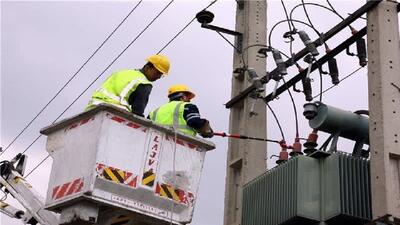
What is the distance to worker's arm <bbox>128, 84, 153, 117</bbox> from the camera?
7.22 meters

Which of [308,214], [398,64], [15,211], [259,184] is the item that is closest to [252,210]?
[259,184]

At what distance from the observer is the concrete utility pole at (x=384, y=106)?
22.7ft

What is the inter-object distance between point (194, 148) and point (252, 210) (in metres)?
1.50

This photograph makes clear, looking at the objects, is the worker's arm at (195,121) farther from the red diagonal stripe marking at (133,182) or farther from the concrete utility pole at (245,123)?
the concrete utility pole at (245,123)

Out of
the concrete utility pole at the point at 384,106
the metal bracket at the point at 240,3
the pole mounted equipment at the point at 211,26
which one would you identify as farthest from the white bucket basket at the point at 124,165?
the metal bracket at the point at 240,3

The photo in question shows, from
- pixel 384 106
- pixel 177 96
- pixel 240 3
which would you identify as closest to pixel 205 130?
pixel 177 96

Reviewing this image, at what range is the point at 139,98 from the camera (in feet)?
23.8

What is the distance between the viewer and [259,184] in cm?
836

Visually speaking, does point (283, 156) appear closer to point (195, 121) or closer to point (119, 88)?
point (195, 121)

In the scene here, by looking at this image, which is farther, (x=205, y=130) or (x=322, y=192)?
(x=205, y=130)

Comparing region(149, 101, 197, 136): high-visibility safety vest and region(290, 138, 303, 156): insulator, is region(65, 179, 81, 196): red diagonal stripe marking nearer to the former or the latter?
region(149, 101, 197, 136): high-visibility safety vest

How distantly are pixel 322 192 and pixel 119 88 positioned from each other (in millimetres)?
2149

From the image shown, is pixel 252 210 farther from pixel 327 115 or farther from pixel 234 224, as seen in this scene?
pixel 327 115

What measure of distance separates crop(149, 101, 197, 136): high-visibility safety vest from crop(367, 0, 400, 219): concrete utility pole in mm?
1768
